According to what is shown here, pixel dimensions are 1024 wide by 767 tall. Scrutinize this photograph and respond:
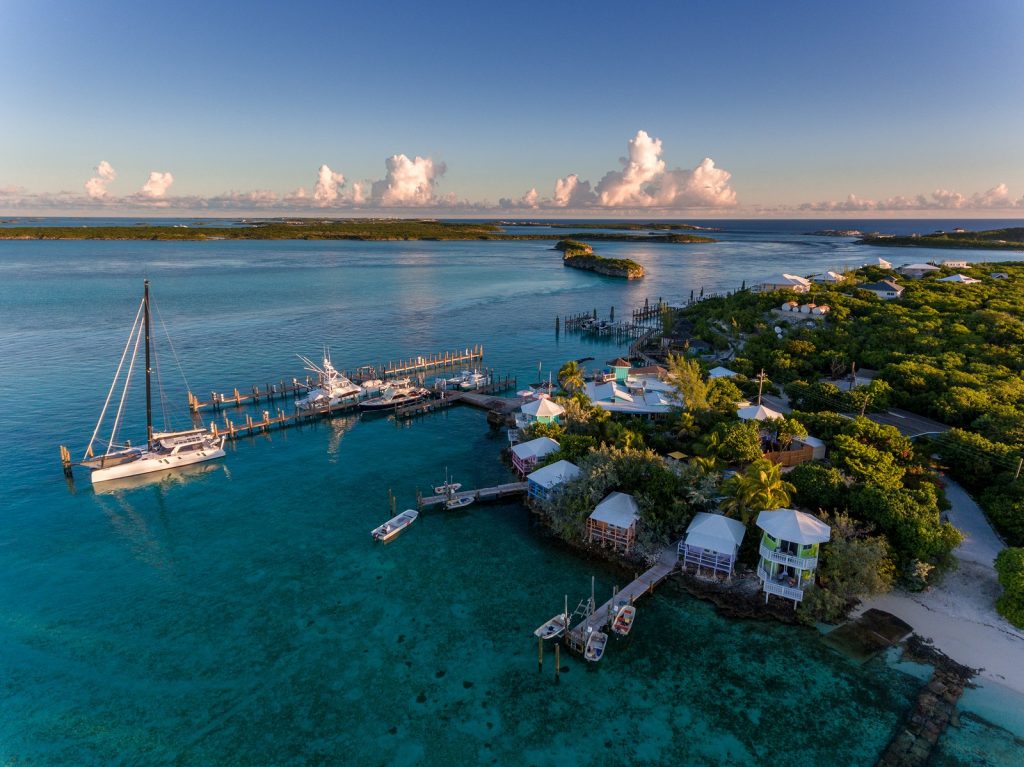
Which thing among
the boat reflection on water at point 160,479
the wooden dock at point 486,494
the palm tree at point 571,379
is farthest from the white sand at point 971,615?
the boat reflection on water at point 160,479

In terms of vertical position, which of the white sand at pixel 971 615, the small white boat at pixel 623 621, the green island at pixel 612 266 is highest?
the green island at pixel 612 266

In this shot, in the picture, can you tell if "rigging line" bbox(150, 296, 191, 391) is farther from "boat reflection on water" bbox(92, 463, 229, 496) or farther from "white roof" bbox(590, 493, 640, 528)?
"white roof" bbox(590, 493, 640, 528)

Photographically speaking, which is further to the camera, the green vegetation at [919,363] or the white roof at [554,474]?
the white roof at [554,474]

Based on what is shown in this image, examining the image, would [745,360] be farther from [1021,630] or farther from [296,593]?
[296,593]

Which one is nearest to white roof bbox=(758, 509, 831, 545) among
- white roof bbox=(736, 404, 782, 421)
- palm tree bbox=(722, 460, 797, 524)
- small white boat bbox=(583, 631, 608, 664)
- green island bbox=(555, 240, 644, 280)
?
palm tree bbox=(722, 460, 797, 524)

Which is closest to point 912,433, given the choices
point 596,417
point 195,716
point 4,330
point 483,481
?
point 596,417

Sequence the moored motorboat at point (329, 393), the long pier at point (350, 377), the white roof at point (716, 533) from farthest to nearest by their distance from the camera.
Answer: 1. the long pier at point (350, 377)
2. the moored motorboat at point (329, 393)
3. the white roof at point (716, 533)

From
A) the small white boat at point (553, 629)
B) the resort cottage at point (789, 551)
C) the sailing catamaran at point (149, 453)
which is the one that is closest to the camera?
the small white boat at point (553, 629)

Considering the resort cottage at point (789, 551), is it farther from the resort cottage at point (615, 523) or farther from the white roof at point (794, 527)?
the resort cottage at point (615, 523)
